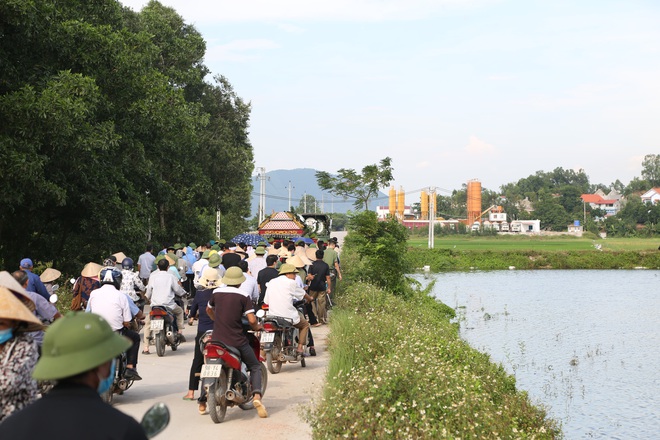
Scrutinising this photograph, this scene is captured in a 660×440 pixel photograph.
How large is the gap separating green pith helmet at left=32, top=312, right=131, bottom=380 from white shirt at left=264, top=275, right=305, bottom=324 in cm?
923

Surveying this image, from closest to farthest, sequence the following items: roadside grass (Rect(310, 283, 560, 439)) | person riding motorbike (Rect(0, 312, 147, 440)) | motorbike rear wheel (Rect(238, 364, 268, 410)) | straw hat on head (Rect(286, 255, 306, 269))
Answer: person riding motorbike (Rect(0, 312, 147, 440)) < roadside grass (Rect(310, 283, 560, 439)) < motorbike rear wheel (Rect(238, 364, 268, 410)) < straw hat on head (Rect(286, 255, 306, 269))

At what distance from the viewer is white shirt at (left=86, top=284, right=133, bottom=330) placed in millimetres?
10508

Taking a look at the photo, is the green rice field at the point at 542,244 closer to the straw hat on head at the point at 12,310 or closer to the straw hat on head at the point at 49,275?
the straw hat on head at the point at 49,275

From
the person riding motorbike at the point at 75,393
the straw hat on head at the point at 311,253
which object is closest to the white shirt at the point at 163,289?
the straw hat on head at the point at 311,253

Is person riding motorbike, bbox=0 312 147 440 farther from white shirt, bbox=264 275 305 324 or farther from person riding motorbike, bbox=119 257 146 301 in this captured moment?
person riding motorbike, bbox=119 257 146 301

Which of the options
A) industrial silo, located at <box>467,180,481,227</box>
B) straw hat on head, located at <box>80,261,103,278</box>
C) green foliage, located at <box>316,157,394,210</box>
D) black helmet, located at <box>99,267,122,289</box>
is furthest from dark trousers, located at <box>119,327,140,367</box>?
industrial silo, located at <box>467,180,481,227</box>

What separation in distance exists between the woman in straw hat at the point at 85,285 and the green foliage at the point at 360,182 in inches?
1407

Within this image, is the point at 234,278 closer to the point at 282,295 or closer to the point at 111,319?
the point at 111,319

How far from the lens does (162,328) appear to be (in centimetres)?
1476

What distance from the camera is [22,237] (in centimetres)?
2645

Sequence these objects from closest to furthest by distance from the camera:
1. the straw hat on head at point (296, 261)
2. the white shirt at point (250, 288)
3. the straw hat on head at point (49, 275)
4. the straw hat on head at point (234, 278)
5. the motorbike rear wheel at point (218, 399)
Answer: the motorbike rear wheel at point (218, 399), the straw hat on head at point (234, 278), the straw hat on head at point (49, 275), the white shirt at point (250, 288), the straw hat on head at point (296, 261)

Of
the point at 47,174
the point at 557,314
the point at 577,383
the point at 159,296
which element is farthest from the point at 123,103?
the point at 557,314

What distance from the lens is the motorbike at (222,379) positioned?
9.54 meters

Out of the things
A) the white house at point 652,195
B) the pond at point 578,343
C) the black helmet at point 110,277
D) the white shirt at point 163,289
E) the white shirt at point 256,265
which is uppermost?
the white house at point 652,195
